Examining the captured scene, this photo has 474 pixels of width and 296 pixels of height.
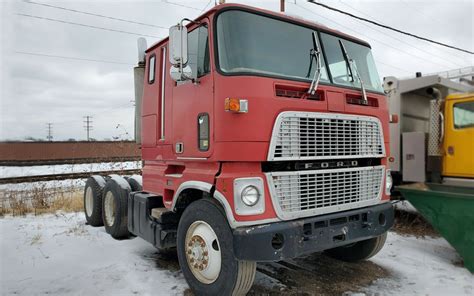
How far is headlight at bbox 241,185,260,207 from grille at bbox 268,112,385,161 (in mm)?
326

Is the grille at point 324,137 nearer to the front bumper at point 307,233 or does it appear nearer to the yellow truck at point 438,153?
the front bumper at point 307,233

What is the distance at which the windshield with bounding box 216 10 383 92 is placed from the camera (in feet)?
11.0

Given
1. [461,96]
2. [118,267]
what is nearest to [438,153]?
[461,96]

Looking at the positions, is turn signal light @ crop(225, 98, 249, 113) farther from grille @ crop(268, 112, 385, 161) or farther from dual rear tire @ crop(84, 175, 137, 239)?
dual rear tire @ crop(84, 175, 137, 239)

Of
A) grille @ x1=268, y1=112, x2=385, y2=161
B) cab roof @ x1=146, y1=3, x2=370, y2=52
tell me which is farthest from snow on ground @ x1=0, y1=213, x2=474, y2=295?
cab roof @ x1=146, y1=3, x2=370, y2=52

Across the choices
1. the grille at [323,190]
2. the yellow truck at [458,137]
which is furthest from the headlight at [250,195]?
the yellow truck at [458,137]

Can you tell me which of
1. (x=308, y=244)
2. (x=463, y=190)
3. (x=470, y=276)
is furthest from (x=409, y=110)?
(x=308, y=244)

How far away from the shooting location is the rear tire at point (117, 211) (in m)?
5.61

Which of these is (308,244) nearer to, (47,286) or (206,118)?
(206,118)

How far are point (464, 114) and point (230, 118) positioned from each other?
425 cm

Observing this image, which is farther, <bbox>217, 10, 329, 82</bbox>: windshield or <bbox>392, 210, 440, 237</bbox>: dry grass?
<bbox>392, 210, 440, 237</bbox>: dry grass

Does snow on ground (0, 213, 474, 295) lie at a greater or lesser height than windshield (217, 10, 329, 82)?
lesser

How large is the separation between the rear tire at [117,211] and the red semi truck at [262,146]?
4.47ft

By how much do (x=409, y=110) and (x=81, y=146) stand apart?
913 inches
